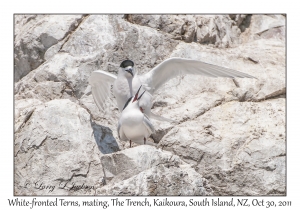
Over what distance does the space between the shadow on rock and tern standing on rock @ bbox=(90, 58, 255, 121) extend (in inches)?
20.0

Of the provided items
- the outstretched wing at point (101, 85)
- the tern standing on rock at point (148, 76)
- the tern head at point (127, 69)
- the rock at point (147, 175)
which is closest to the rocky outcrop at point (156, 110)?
the rock at point (147, 175)

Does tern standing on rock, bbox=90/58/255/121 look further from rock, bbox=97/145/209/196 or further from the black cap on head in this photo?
rock, bbox=97/145/209/196

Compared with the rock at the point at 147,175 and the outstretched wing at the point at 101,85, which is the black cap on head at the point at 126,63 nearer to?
the outstretched wing at the point at 101,85

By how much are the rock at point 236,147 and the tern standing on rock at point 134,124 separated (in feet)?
1.43

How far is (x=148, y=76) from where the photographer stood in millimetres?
13117

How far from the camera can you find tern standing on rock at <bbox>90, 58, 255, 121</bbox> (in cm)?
1283

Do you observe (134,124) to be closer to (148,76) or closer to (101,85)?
(148,76)

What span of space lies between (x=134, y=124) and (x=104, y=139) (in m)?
0.96

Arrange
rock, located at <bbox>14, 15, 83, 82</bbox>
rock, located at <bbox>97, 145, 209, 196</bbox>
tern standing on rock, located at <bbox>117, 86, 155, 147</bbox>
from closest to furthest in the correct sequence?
rock, located at <bbox>97, 145, 209, 196</bbox>, tern standing on rock, located at <bbox>117, 86, 155, 147</bbox>, rock, located at <bbox>14, 15, 83, 82</bbox>

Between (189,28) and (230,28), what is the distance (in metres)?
1.32

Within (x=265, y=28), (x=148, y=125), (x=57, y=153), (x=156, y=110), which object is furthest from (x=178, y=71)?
(x=265, y=28)

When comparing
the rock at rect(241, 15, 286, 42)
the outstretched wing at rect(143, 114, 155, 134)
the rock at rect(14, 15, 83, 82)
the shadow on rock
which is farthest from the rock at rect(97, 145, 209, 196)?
the rock at rect(241, 15, 286, 42)

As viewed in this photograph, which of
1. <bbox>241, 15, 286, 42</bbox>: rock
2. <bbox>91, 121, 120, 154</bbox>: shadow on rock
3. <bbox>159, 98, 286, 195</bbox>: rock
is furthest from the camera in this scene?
<bbox>241, 15, 286, 42</bbox>: rock
